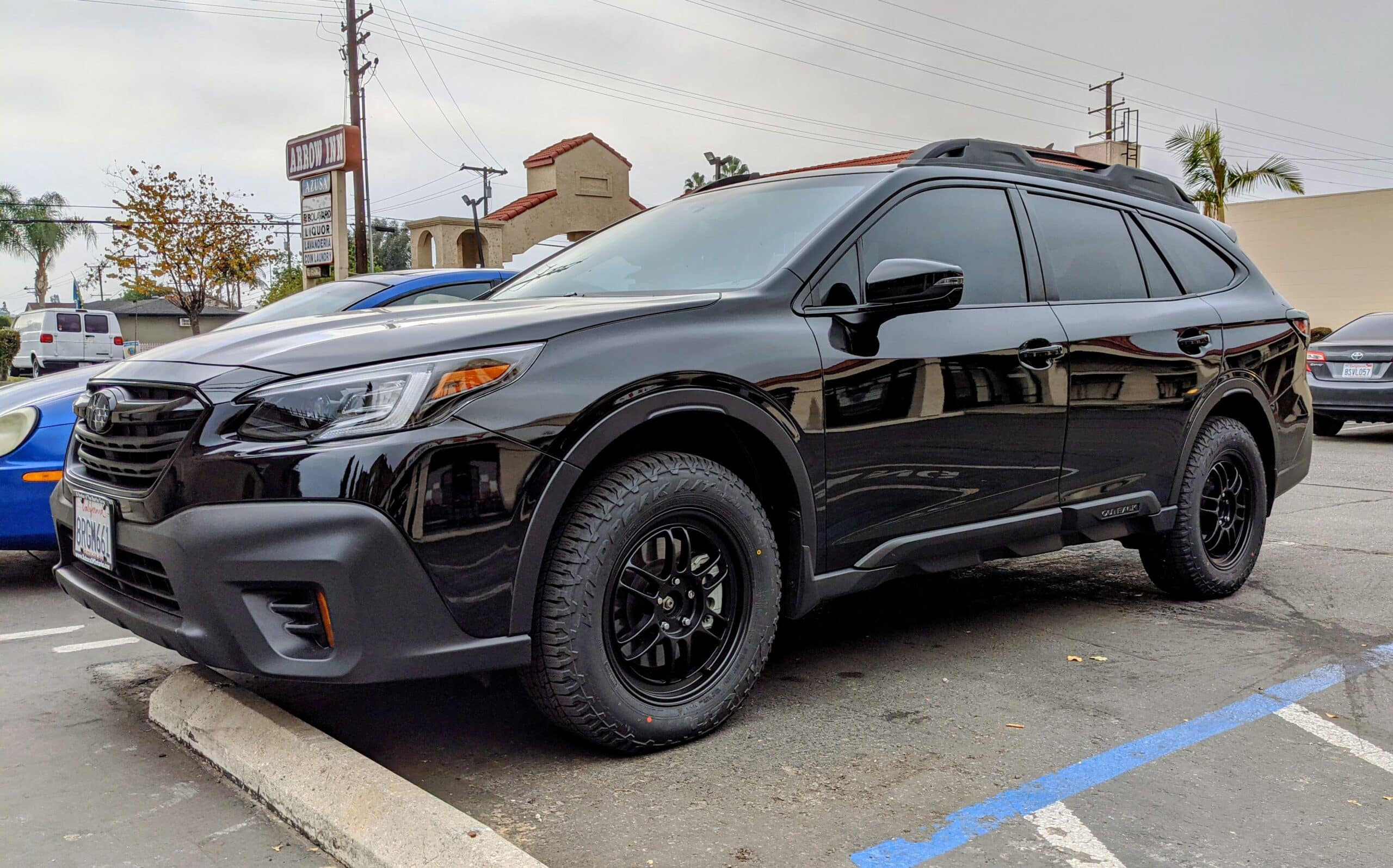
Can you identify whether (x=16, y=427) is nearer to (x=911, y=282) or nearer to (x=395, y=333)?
(x=395, y=333)

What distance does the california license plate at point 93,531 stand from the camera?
2.88m

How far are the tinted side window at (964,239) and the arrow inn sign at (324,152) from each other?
15.6 m

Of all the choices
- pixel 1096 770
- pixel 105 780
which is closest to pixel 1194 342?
pixel 1096 770

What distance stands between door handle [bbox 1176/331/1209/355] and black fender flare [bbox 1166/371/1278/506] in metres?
0.19

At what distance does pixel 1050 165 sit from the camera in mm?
4387

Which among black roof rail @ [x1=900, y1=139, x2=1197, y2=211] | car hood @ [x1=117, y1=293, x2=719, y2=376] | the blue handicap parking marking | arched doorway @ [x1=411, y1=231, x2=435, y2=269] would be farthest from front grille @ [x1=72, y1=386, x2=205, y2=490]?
arched doorway @ [x1=411, y1=231, x2=435, y2=269]

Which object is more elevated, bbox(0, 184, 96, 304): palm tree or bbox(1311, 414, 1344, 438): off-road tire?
bbox(0, 184, 96, 304): palm tree

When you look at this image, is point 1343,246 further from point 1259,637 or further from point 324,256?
point 1259,637

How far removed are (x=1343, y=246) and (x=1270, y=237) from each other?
2.23 metres

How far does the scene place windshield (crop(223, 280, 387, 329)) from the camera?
20.9ft

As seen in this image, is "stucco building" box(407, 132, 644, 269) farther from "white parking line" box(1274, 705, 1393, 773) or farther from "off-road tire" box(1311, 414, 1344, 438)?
"white parking line" box(1274, 705, 1393, 773)

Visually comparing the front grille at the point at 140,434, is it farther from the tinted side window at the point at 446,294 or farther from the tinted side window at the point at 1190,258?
the tinted side window at the point at 1190,258

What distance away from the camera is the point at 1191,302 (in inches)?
181

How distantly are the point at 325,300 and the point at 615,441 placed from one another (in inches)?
169
